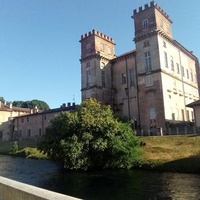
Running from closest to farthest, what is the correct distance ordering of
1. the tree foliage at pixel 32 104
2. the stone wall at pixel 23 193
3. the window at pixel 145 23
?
the stone wall at pixel 23 193 → the window at pixel 145 23 → the tree foliage at pixel 32 104

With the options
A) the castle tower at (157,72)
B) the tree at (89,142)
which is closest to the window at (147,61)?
the castle tower at (157,72)

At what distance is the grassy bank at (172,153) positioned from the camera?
26594mm

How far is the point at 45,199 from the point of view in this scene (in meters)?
4.41

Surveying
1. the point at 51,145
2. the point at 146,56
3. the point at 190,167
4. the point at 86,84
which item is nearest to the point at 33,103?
the point at 86,84

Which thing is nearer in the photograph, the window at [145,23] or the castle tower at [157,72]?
the castle tower at [157,72]

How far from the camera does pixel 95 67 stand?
53938 mm

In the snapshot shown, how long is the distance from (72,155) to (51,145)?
3587 millimetres

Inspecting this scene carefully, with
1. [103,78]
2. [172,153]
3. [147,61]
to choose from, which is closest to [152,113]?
[147,61]

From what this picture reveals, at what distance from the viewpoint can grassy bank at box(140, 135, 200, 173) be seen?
26.6 meters

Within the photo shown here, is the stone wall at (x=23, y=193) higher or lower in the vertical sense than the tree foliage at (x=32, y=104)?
lower

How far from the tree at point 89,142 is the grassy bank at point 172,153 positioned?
2.17 metres

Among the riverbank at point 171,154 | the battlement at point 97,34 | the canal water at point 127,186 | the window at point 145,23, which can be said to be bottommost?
the canal water at point 127,186

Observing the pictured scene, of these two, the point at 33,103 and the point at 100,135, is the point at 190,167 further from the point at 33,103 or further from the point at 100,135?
the point at 33,103

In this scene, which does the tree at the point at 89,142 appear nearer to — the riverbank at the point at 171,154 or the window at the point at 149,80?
the riverbank at the point at 171,154
